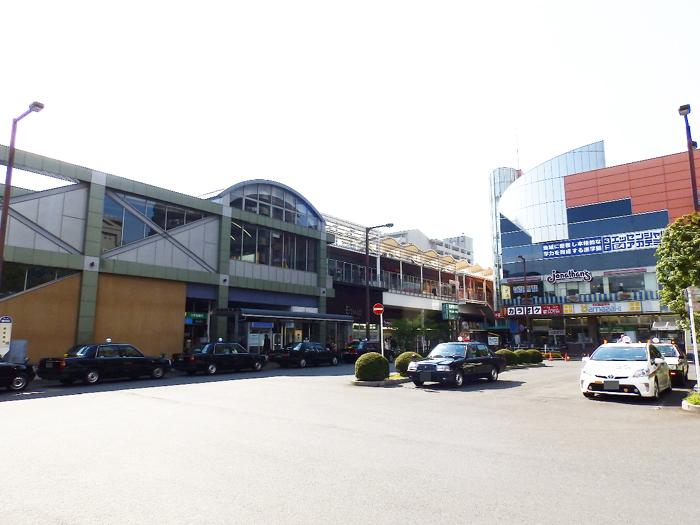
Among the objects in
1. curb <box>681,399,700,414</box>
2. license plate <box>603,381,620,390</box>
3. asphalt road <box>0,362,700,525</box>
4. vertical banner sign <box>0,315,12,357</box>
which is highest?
vertical banner sign <box>0,315,12,357</box>

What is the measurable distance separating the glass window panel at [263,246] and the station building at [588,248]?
98.7 feet

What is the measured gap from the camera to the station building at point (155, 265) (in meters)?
22.9

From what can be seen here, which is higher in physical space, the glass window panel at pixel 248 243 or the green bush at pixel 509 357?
the glass window panel at pixel 248 243

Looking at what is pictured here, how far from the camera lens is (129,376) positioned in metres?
19.7

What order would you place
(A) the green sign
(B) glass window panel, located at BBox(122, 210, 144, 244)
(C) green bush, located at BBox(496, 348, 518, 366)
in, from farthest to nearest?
(A) the green sign, (B) glass window panel, located at BBox(122, 210, 144, 244), (C) green bush, located at BBox(496, 348, 518, 366)

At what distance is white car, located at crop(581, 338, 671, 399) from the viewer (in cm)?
1259

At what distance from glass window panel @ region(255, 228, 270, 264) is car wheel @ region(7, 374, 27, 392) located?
19.4 metres

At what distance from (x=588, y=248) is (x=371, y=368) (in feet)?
151

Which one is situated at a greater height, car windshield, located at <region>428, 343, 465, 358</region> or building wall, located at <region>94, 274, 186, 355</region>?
building wall, located at <region>94, 274, 186, 355</region>

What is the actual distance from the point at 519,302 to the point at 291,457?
5597 cm

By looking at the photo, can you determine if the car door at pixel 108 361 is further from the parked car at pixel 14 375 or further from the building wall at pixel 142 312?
the building wall at pixel 142 312

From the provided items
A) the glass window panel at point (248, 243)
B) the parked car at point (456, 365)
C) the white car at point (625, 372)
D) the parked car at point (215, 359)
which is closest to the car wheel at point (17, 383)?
the parked car at point (215, 359)

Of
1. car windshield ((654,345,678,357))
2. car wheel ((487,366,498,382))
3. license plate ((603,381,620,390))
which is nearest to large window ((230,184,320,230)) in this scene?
car wheel ((487,366,498,382))

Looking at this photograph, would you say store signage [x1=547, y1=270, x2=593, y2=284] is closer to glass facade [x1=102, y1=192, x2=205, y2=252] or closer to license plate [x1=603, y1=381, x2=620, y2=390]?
glass facade [x1=102, y1=192, x2=205, y2=252]
